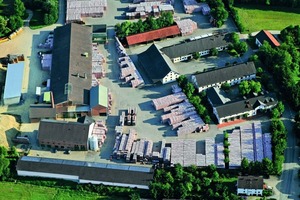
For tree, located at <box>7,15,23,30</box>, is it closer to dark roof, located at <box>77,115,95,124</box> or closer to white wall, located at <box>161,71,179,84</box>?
dark roof, located at <box>77,115,95,124</box>

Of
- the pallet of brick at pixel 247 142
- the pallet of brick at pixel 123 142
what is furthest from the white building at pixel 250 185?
the pallet of brick at pixel 123 142

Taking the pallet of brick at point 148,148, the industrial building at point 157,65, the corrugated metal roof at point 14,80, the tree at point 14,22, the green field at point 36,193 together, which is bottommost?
the green field at point 36,193

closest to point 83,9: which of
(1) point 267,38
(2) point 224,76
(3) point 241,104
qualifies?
(2) point 224,76

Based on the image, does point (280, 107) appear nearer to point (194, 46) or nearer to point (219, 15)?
point (194, 46)

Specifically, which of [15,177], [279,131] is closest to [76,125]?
[15,177]

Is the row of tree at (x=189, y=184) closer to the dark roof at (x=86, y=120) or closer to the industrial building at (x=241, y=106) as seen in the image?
the industrial building at (x=241, y=106)

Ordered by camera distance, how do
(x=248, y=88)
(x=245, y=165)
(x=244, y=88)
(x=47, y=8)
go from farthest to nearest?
1. (x=47, y=8)
2. (x=248, y=88)
3. (x=244, y=88)
4. (x=245, y=165)

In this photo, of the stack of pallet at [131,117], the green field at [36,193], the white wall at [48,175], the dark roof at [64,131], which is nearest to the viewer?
the green field at [36,193]
